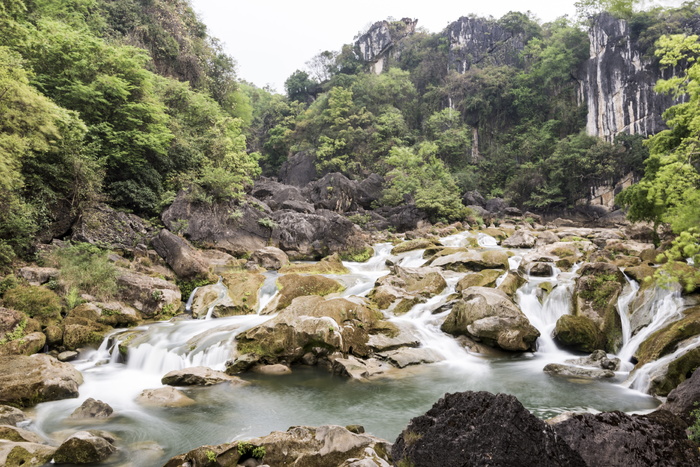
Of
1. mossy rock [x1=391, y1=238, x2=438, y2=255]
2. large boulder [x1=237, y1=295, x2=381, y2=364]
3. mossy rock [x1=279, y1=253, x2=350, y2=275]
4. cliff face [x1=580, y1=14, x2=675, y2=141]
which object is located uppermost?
cliff face [x1=580, y1=14, x2=675, y2=141]

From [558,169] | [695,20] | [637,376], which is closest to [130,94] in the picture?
[637,376]

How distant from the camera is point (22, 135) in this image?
12117 millimetres

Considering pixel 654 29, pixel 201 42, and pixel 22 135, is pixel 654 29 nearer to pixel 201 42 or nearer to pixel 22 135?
pixel 201 42

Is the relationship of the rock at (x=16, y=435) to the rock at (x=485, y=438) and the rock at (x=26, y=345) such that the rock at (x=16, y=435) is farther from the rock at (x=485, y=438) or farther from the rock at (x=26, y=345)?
the rock at (x=485, y=438)

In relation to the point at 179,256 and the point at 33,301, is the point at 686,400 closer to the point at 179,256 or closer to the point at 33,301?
the point at 33,301

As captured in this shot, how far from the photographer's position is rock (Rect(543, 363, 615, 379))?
843 cm

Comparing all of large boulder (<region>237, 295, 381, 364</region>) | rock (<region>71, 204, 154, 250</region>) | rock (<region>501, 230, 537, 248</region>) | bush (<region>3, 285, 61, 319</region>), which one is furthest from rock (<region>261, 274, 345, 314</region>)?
rock (<region>501, 230, 537, 248</region>)

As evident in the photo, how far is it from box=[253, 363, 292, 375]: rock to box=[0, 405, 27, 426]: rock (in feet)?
13.9

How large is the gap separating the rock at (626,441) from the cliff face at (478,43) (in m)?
52.3

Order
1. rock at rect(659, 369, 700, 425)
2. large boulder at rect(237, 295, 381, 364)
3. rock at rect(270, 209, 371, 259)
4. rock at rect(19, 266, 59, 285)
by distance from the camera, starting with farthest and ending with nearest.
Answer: rock at rect(270, 209, 371, 259)
rock at rect(19, 266, 59, 285)
large boulder at rect(237, 295, 381, 364)
rock at rect(659, 369, 700, 425)

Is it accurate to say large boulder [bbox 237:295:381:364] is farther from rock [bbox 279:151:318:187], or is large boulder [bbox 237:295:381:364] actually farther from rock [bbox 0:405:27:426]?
rock [bbox 279:151:318:187]

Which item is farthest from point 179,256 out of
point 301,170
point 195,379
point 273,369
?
point 301,170

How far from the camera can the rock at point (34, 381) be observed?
7.10 m

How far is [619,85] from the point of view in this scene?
34.9 meters
